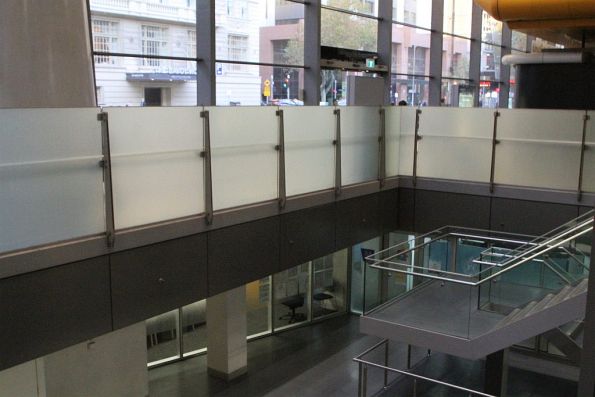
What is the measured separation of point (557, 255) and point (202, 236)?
16.3 ft

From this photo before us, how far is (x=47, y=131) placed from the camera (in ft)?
21.3

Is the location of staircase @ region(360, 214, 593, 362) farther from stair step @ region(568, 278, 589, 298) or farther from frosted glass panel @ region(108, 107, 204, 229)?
frosted glass panel @ region(108, 107, 204, 229)

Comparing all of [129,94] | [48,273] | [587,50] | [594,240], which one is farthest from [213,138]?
[587,50]

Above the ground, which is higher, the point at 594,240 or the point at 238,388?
the point at 594,240

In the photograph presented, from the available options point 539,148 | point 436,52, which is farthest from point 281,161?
point 436,52

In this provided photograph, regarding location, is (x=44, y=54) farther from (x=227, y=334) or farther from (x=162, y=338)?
(x=162, y=338)

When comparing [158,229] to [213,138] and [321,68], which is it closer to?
[213,138]

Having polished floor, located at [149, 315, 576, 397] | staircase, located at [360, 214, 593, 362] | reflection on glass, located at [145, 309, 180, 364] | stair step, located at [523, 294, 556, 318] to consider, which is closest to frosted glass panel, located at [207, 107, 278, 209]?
staircase, located at [360, 214, 593, 362]

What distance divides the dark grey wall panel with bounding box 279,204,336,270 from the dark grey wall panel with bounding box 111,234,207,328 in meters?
1.96

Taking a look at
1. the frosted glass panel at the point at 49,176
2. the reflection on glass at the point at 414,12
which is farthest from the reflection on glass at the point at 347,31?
the frosted glass panel at the point at 49,176

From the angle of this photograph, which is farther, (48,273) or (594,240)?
(48,273)

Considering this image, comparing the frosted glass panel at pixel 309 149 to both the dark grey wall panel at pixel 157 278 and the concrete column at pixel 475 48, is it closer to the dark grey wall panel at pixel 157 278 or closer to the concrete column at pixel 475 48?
the dark grey wall panel at pixel 157 278

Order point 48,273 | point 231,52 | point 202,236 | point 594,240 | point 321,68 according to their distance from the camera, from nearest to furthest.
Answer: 1. point 594,240
2. point 48,273
3. point 202,236
4. point 231,52
5. point 321,68

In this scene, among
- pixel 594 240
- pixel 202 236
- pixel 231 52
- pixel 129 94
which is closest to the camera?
pixel 594 240
